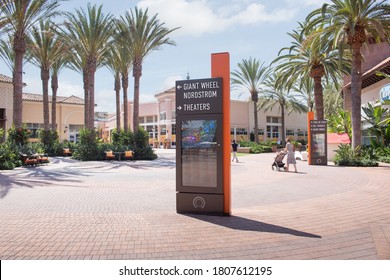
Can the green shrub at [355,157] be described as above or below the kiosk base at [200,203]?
above

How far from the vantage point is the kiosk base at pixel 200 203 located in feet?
21.9

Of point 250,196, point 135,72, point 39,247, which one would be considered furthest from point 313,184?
point 135,72

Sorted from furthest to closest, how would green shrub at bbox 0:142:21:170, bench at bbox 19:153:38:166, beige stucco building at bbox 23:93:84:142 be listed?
1. beige stucco building at bbox 23:93:84:142
2. bench at bbox 19:153:38:166
3. green shrub at bbox 0:142:21:170

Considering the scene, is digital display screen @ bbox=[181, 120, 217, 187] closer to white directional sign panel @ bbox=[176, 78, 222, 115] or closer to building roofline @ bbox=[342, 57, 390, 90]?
white directional sign panel @ bbox=[176, 78, 222, 115]

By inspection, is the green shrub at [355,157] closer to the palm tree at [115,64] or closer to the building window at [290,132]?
the palm tree at [115,64]

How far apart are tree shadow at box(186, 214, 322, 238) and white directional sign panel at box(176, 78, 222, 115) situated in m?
2.17

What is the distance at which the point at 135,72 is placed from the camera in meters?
26.4

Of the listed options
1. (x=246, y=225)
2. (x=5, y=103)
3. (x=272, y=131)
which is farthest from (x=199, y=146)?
(x=272, y=131)

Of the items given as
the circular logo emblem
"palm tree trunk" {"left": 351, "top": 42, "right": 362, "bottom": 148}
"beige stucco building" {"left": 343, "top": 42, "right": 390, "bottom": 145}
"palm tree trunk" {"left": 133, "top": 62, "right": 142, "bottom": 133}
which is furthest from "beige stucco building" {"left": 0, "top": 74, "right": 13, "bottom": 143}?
the circular logo emblem

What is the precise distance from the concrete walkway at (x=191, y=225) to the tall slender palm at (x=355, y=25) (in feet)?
34.4

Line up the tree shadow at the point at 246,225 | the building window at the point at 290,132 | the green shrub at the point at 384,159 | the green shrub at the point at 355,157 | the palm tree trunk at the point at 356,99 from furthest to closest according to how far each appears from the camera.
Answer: the building window at the point at 290,132
the green shrub at the point at 384,159
the palm tree trunk at the point at 356,99
the green shrub at the point at 355,157
the tree shadow at the point at 246,225

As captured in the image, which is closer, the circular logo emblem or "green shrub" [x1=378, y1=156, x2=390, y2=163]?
the circular logo emblem

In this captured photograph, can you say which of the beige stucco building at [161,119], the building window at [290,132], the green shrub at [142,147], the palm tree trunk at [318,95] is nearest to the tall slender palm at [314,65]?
the palm tree trunk at [318,95]

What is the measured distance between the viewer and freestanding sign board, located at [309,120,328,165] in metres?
19.3
